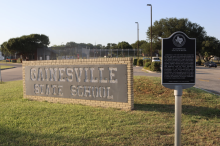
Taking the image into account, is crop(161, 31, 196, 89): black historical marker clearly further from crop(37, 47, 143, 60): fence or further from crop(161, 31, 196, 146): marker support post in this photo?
crop(37, 47, 143, 60): fence

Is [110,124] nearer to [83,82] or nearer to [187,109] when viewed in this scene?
[83,82]

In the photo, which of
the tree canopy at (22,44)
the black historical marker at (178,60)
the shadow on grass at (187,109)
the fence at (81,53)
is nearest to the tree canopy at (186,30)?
the fence at (81,53)

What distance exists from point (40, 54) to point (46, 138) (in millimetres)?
59422

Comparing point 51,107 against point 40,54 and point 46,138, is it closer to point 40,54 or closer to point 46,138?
point 46,138

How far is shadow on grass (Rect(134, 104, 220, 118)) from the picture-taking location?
643cm

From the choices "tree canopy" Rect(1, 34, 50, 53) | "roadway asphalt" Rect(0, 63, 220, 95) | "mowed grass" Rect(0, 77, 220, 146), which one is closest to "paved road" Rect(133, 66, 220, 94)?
"roadway asphalt" Rect(0, 63, 220, 95)

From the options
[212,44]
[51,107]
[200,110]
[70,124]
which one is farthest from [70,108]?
[212,44]

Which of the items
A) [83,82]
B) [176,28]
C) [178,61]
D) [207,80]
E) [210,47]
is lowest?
[207,80]

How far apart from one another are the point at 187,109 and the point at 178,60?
12.5 ft

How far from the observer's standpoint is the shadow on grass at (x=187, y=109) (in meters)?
6.43

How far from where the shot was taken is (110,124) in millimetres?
5293

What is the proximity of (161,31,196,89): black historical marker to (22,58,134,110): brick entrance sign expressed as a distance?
3093mm

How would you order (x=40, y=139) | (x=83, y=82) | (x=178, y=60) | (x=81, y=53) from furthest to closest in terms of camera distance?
(x=81, y=53) < (x=83, y=82) < (x=40, y=139) < (x=178, y=60)

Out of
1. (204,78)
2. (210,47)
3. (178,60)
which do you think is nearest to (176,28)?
(210,47)
